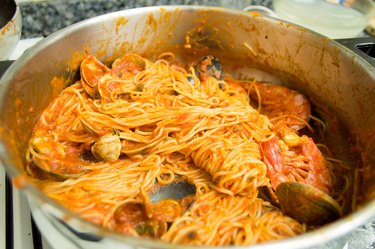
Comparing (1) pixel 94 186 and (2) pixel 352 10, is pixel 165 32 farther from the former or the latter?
(2) pixel 352 10

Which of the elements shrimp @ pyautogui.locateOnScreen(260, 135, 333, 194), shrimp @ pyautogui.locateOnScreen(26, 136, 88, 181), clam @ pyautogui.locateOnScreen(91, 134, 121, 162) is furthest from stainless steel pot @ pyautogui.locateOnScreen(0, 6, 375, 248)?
clam @ pyautogui.locateOnScreen(91, 134, 121, 162)

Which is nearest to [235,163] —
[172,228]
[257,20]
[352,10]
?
[172,228]

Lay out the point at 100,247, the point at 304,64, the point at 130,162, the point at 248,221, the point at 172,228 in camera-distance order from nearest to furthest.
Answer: the point at 100,247
the point at 172,228
the point at 248,221
the point at 130,162
the point at 304,64

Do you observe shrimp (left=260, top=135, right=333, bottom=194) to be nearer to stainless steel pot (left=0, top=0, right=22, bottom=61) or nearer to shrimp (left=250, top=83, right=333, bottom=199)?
shrimp (left=250, top=83, right=333, bottom=199)

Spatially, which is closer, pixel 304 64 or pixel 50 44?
pixel 50 44

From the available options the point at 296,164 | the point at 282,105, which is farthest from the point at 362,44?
the point at 296,164

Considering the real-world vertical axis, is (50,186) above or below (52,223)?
below

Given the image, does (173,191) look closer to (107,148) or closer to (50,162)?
(107,148)
